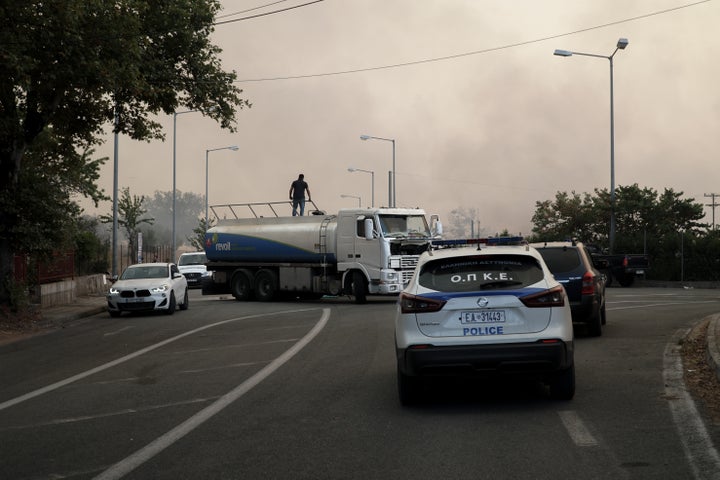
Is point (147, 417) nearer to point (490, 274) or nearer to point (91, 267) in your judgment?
point (490, 274)

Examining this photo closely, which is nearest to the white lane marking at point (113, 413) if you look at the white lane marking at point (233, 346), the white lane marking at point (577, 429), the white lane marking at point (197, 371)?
the white lane marking at point (197, 371)

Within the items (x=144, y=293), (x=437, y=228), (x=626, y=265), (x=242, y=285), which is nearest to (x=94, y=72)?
(x=144, y=293)

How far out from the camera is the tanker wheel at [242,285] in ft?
104

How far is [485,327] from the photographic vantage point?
861 cm

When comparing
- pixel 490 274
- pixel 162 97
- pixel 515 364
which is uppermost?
pixel 162 97

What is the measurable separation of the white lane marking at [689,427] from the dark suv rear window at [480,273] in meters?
1.82

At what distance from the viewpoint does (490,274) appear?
896cm

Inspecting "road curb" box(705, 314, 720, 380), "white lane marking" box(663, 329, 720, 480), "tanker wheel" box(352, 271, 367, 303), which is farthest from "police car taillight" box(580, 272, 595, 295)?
"tanker wheel" box(352, 271, 367, 303)

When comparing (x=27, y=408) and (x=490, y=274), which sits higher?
(x=490, y=274)

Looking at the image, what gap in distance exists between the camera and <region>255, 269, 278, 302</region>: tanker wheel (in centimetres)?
3073

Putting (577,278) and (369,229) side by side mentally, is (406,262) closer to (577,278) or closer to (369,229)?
(369,229)

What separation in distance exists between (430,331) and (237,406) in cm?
213

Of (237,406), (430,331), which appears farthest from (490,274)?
(237,406)

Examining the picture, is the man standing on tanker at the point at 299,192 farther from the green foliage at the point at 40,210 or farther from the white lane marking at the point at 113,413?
the white lane marking at the point at 113,413
